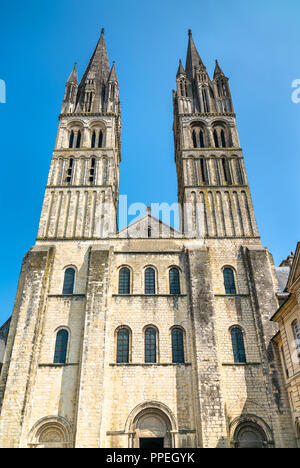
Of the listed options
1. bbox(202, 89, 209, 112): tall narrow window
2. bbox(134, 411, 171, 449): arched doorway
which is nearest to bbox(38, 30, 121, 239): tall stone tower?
bbox(202, 89, 209, 112): tall narrow window

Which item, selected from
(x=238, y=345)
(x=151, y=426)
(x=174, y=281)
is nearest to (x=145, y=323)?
(x=174, y=281)

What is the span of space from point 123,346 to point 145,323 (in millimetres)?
1822

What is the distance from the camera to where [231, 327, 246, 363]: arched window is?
20406mm

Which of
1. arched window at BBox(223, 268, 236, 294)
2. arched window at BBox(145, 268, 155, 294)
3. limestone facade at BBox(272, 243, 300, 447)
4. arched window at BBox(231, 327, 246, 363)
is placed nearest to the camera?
limestone facade at BBox(272, 243, 300, 447)

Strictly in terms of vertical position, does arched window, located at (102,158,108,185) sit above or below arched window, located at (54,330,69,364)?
above

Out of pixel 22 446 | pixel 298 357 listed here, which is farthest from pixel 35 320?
pixel 298 357

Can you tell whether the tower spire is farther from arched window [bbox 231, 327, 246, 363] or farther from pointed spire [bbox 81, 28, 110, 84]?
arched window [bbox 231, 327, 246, 363]

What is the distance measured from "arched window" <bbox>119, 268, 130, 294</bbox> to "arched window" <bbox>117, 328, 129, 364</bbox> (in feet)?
8.45

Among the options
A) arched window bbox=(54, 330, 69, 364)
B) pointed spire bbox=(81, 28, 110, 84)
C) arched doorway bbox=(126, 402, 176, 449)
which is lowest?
arched doorway bbox=(126, 402, 176, 449)

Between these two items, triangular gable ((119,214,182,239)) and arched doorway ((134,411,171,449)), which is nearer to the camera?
arched doorway ((134,411,171,449))

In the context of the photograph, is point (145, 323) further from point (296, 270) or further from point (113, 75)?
point (113, 75)

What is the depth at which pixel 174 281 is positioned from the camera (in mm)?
23047

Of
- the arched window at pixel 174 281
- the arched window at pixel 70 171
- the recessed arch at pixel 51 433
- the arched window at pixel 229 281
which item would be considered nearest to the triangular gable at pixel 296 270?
the arched window at pixel 229 281

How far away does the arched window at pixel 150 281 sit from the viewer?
22.8 metres
